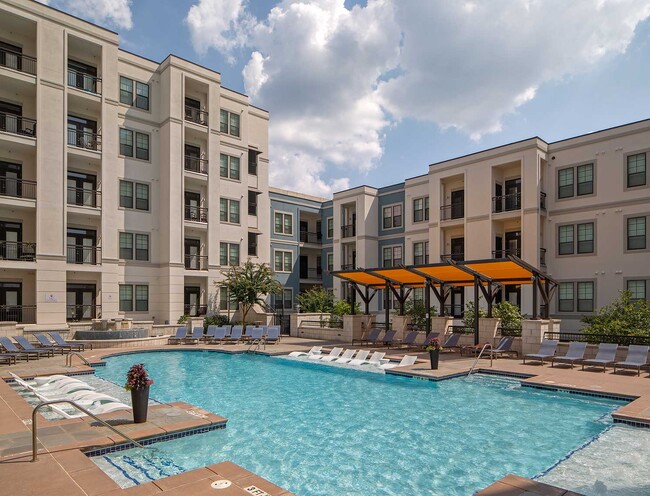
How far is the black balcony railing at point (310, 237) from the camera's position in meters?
43.9

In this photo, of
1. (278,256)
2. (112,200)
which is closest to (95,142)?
(112,200)

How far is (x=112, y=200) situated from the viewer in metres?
28.0

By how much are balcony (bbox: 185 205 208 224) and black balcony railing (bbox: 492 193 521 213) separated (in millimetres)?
19222

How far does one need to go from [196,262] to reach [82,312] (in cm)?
763

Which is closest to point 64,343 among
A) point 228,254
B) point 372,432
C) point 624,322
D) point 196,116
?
point 228,254

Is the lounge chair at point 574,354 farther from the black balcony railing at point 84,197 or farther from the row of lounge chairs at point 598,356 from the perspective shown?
the black balcony railing at point 84,197

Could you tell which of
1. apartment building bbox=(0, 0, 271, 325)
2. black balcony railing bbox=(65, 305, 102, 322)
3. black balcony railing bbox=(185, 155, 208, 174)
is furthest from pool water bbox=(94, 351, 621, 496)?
black balcony railing bbox=(185, 155, 208, 174)

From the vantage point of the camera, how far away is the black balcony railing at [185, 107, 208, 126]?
32062 mm

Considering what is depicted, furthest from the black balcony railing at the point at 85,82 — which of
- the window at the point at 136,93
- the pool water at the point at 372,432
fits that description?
the pool water at the point at 372,432

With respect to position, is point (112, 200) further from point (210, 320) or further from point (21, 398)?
point (21, 398)

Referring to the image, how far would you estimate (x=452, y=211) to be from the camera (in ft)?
108

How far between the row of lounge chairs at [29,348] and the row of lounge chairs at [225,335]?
198 inches

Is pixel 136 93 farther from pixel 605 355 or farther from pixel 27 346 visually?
pixel 605 355

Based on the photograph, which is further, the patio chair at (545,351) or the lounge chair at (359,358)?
the lounge chair at (359,358)
